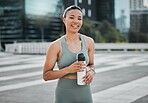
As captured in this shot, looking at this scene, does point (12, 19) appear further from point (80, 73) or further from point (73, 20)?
point (80, 73)

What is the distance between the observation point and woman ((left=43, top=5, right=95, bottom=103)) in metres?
2.37

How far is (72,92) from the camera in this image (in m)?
2.37

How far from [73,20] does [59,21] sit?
83.5m

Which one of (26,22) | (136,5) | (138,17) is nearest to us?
(136,5)

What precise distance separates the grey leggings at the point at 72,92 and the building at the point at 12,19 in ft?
269

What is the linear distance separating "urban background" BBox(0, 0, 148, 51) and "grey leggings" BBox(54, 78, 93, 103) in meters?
52.4

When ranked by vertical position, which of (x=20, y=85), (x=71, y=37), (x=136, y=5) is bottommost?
(x=20, y=85)

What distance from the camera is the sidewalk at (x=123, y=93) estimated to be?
7109 millimetres

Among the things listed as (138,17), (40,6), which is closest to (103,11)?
(138,17)

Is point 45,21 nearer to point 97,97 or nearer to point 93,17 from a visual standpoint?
point 93,17

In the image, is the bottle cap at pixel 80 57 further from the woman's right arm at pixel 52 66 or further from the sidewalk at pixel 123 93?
the sidewalk at pixel 123 93

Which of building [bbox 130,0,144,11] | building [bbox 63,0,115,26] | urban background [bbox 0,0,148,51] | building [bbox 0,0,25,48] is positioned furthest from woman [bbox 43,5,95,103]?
building [bbox 0,0,25,48]

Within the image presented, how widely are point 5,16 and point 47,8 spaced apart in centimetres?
1166

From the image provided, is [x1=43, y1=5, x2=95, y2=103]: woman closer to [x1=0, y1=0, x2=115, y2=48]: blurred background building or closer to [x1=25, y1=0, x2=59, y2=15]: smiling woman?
[x1=0, y1=0, x2=115, y2=48]: blurred background building
